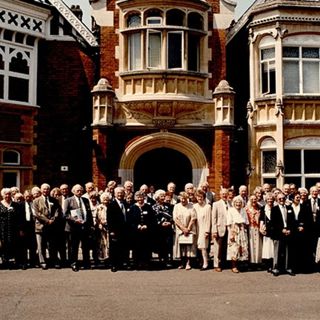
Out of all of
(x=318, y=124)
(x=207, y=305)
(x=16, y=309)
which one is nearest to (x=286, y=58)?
(x=318, y=124)

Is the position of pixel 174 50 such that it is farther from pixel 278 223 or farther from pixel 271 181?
pixel 278 223

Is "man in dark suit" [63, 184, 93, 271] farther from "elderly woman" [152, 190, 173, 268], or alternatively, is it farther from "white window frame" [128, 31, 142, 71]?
"white window frame" [128, 31, 142, 71]

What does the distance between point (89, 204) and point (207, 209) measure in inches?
101

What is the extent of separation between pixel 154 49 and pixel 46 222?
7.72 m

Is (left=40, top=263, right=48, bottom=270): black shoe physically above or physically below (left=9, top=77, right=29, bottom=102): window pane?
below

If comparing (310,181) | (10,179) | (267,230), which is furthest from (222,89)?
(10,179)

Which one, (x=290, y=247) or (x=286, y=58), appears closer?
(x=290, y=247)

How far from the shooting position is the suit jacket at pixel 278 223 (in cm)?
1148

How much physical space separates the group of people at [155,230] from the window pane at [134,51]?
6382 mm

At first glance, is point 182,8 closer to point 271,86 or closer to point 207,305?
point 271,86

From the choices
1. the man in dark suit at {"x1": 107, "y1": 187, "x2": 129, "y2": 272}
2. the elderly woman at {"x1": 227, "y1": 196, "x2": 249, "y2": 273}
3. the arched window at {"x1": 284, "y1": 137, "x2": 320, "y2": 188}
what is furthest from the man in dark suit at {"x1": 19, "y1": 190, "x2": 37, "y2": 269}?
the arched window at {"x1": 284, "y1": 137, "x2": 320, "y2": 188}

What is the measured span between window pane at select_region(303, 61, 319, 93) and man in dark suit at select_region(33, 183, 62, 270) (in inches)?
385

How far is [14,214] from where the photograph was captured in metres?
11.8

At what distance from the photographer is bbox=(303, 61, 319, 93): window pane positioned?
1800cm
